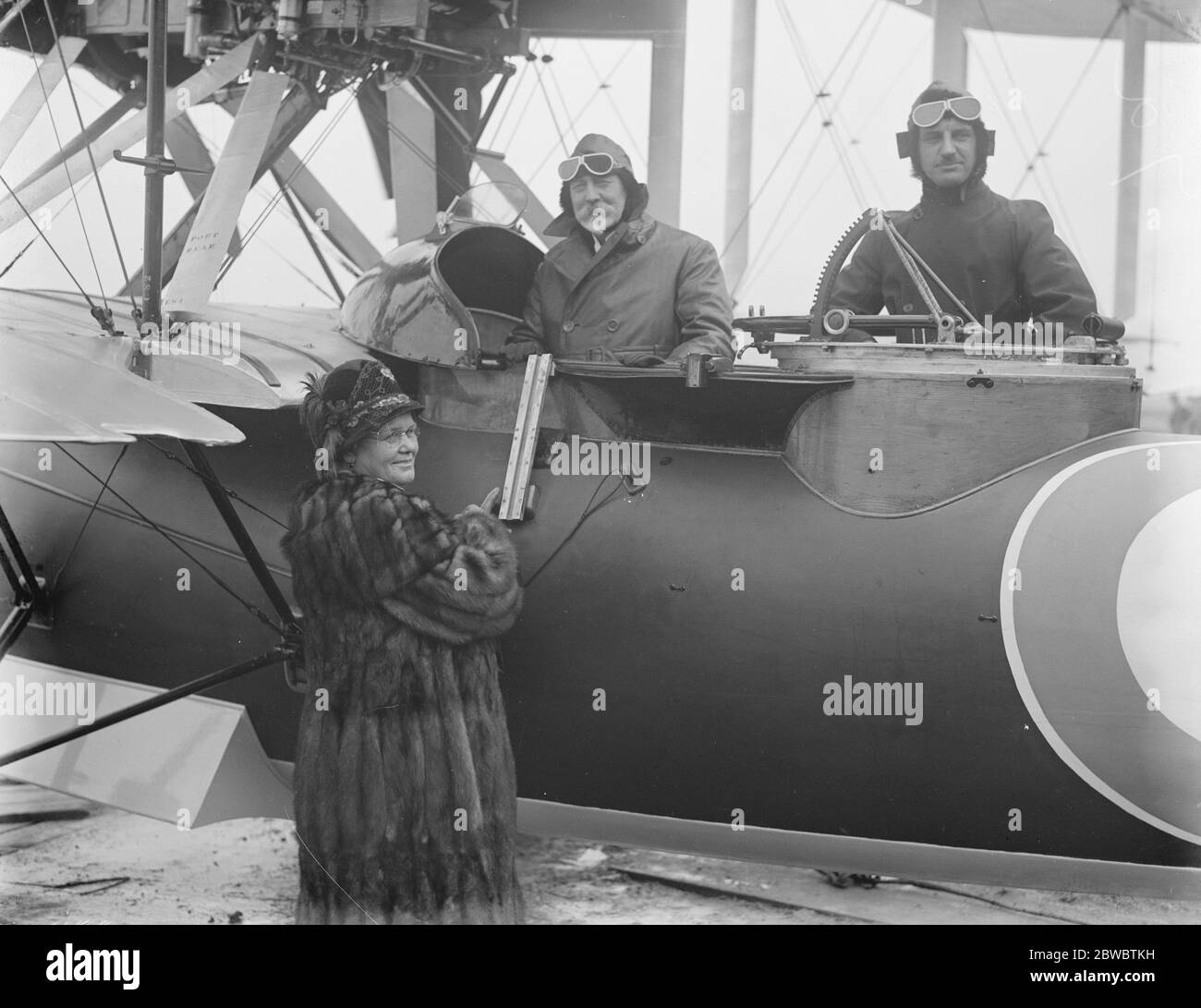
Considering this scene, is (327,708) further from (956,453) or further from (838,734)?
(956,453)

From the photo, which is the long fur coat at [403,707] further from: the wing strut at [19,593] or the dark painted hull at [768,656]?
the wing strut at [19,593]

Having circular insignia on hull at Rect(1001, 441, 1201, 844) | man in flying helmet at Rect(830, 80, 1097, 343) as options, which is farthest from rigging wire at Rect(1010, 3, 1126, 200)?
circular insignia on hull at Rect(1001, 441, 1201, 844)

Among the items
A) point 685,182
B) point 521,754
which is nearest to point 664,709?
point 521,754

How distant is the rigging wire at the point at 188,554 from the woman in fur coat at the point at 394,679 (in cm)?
33

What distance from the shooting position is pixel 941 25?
4887 mm

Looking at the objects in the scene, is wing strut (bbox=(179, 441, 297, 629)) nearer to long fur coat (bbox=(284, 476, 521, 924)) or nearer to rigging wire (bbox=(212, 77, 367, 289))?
long fur coat (bbox=(284, 476, 521, 924))

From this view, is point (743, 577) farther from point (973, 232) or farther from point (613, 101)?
point (613, 101)

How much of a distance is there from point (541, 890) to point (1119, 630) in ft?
6.32

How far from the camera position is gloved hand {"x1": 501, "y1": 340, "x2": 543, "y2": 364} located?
12.2 feet

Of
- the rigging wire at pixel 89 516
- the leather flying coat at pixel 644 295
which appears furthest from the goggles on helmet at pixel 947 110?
the rigging wire at pixel 89 516

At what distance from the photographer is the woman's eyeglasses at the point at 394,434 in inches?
136
